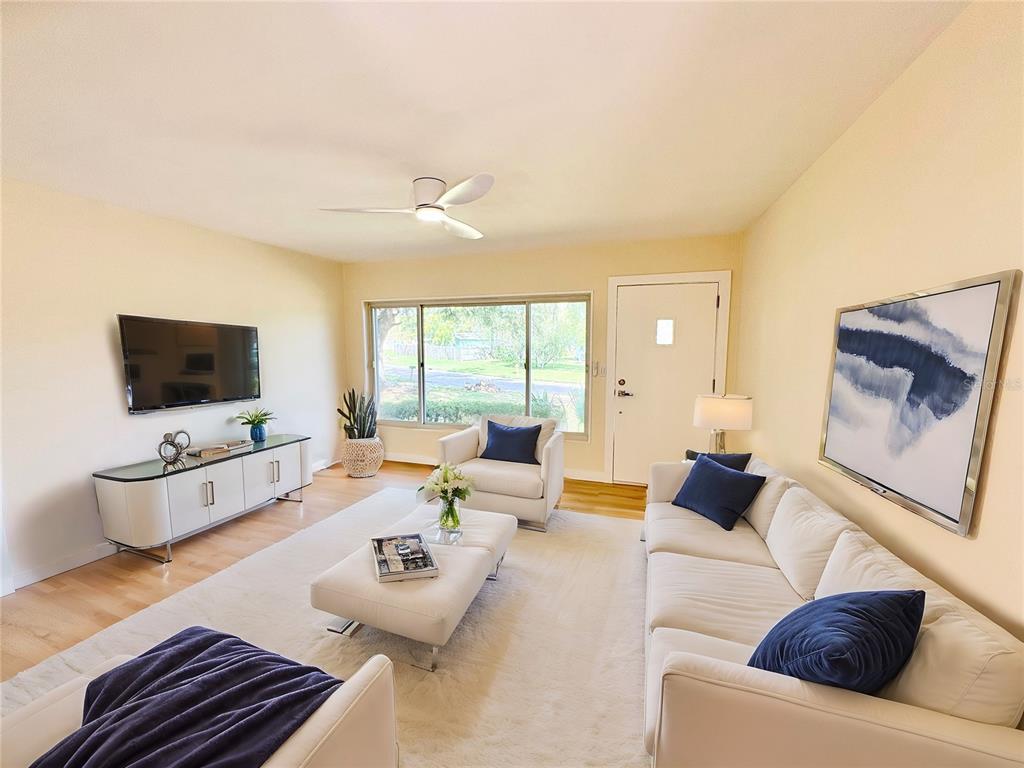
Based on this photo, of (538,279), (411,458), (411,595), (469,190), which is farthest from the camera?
(411,458)

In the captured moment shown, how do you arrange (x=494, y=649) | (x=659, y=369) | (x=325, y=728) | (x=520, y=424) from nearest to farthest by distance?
(x=325, y=728), (x=494, y=649), (x=520, y=424), (x=659, y=369)

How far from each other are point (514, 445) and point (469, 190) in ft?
7.23

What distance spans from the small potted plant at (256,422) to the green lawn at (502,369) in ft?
5.70

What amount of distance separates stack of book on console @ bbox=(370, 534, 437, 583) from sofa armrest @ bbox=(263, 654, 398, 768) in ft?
2.66

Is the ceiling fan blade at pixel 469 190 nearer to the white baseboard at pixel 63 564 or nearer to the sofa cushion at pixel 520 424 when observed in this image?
the sofa cushion at pixel 520 424

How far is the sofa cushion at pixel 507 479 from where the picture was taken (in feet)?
10.7

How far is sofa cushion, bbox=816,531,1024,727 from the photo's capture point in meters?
0.95

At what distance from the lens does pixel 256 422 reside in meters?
3.83

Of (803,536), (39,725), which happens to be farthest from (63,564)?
(803,536)

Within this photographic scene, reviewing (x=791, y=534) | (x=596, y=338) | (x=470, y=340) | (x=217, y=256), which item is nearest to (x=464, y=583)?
(x=791, y=534)

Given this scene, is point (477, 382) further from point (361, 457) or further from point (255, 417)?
point (255, 417)

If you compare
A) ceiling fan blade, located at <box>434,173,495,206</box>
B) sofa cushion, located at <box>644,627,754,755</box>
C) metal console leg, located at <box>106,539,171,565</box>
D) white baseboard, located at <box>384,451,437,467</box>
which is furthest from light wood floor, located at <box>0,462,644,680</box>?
ceiling fan blade, located at <box>434,173,495,206</box>

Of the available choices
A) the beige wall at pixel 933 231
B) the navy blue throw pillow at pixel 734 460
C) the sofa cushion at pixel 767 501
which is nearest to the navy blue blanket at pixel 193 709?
the beige wall at pixel 933 231

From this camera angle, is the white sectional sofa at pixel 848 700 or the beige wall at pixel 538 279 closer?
the white sectional sofa at pixel 848 700
